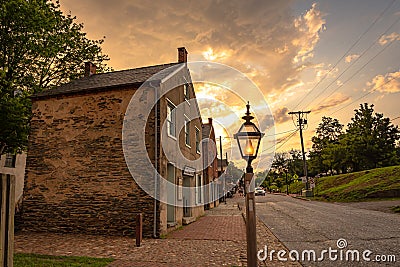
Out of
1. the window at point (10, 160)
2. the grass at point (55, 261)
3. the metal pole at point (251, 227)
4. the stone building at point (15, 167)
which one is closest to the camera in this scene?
the metal pole at point (251, 227)

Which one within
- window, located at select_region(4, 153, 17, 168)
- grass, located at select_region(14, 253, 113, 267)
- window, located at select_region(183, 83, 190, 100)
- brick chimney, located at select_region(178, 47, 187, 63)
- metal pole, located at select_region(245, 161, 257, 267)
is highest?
brick chimney, located at select_region(178, 47, 187, 63)

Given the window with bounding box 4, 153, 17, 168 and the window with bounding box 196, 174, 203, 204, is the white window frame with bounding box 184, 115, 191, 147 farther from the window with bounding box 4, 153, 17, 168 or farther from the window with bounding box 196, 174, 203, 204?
the window with bounding box 4, 153, 17, 168

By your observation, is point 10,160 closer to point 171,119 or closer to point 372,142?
point 171,119

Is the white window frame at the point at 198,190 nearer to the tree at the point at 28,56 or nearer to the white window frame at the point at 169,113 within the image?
the white window frame at the point at 169,113

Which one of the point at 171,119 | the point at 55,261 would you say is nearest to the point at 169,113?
the point at 171,119

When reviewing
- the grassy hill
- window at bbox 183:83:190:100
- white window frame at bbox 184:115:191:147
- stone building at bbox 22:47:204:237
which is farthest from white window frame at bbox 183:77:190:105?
the grassy hill

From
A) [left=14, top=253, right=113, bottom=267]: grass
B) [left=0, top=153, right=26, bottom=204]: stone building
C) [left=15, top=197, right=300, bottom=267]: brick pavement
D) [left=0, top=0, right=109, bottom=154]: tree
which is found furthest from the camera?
[left=0, top=153, right=26, bottom=204]: stone building

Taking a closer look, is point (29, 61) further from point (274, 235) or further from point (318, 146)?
point (318, 146)

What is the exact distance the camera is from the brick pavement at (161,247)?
7.58m

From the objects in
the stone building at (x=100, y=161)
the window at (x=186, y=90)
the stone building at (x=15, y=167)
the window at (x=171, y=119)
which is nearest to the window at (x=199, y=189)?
the stone building at (x=100, y=161)

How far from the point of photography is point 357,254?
24.4 ft

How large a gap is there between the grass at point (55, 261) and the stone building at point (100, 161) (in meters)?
3.81

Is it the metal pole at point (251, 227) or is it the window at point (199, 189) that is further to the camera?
the window at point (199, 189)

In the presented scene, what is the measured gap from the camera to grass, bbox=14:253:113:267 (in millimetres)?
6965
